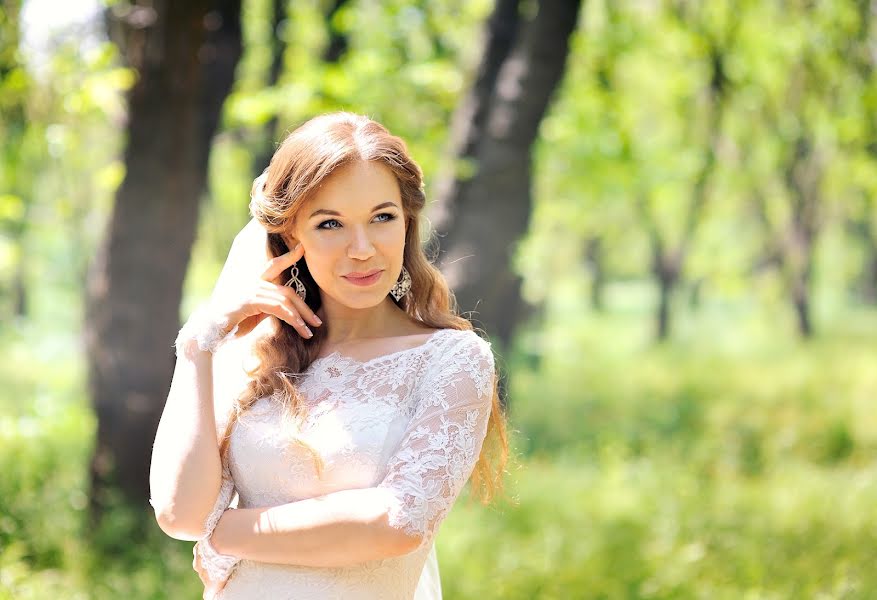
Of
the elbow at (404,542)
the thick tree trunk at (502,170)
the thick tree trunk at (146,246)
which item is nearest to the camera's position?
the elbow at (404,542)

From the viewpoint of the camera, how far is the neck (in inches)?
119

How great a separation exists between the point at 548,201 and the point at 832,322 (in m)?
15.5

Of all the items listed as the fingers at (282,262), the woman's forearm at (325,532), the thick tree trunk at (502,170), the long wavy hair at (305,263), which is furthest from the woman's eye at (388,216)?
the thick tree trunk at (502,170)

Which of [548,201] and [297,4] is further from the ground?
[297,4]

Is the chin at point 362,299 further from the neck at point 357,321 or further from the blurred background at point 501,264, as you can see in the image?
the blurred background at point 501,264

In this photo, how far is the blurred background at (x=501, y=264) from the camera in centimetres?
677

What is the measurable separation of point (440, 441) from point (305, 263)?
76 centimetres

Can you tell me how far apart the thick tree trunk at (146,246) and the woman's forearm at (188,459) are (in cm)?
405

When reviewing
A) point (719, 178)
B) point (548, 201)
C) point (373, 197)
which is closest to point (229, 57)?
point (373, 197)

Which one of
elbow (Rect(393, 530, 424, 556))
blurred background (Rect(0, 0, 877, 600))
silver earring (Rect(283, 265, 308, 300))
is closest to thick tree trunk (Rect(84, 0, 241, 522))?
blurred background (Rect(0, 0, 877, 600))

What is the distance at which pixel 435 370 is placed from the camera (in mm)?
2738

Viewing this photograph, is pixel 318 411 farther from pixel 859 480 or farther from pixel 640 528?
pixel 859 480

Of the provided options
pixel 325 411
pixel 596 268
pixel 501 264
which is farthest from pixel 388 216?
pixel 596 268

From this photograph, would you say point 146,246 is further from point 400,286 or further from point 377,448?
point 377,448
